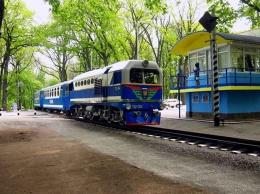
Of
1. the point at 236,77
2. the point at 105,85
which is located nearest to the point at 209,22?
the point at 236,77

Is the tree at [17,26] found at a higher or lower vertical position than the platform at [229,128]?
higher

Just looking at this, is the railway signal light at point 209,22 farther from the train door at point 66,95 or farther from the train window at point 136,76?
the train door at point 66,95

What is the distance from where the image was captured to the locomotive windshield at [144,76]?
15.4 meters

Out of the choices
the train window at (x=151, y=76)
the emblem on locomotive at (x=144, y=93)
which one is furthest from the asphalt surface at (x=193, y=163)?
the train window at (x=151, y=76)

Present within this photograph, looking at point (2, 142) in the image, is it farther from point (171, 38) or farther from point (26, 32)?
point (171, 38)

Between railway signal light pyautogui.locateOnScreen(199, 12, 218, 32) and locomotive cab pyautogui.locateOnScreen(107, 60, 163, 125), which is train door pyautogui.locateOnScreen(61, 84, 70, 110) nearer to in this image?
locomotive cab pyautogui.locateOnScreen(107, 60, 163, 125)

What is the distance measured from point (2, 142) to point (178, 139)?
6.67 meters

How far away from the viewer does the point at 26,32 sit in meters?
37.7

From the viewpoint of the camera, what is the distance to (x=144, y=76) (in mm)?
15758

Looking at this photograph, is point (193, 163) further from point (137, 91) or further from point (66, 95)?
point (66, 95)

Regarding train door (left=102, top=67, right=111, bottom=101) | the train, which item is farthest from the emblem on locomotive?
train door (left=102, top=67, right=111, bottom=101)

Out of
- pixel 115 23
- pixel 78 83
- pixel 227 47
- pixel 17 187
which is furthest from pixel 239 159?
pixel 115 23

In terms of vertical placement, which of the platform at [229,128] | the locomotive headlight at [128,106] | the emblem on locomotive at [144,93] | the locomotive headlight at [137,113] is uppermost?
the emblem on locomotive at [144,93]

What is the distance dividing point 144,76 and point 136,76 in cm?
49
